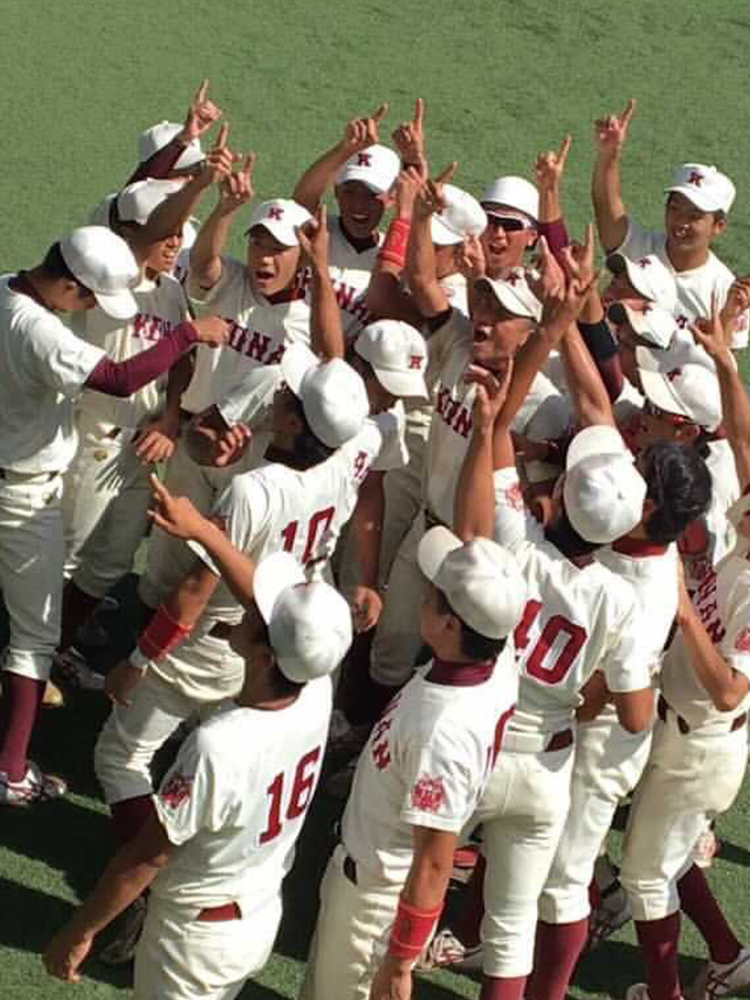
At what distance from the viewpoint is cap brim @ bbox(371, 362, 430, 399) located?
5.11 metres

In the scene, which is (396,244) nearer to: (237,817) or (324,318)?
(324,318)

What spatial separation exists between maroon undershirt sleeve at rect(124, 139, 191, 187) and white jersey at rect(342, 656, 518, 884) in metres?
2.65

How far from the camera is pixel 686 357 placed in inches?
209

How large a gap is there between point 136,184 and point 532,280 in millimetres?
1324

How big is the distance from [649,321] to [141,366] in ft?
5.17

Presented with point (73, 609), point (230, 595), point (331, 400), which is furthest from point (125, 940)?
point (331, 400)

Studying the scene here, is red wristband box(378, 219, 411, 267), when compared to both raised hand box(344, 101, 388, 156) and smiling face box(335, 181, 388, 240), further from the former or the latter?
raised hand box(344, 101, 388, 156)

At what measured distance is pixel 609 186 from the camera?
6707 mm

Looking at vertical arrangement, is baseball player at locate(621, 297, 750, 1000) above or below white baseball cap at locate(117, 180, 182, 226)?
below

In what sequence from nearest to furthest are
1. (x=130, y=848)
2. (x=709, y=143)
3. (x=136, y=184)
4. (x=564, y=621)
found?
(x=130, y=848)
(x=564, y=621)
(x=136, y=184)
(x=709, y=143)

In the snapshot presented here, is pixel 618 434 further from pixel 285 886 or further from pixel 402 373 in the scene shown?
pixel 285 886

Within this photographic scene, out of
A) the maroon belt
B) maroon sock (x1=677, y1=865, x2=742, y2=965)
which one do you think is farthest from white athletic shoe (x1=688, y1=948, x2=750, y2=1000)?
the maroon belt

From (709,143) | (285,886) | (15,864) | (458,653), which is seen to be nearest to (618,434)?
(458,653)

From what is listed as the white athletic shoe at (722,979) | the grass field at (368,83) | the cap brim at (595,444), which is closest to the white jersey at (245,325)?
the cap brim at (595,444)
